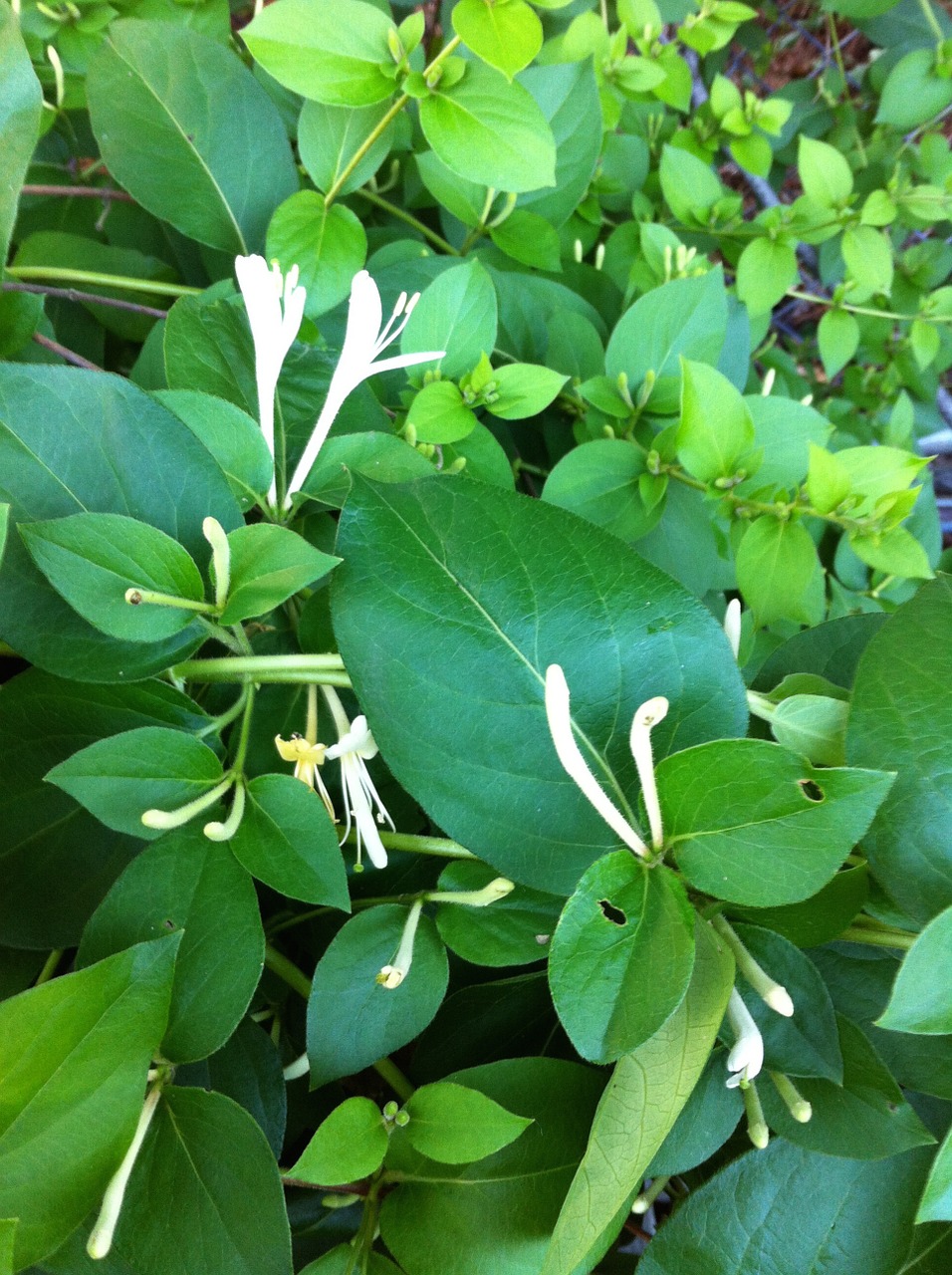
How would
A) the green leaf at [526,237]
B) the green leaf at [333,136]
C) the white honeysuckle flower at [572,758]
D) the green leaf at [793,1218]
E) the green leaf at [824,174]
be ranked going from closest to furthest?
the white honeysuckle flower at [572,758]
the green leaf at [793,1218]
the green leaf at [333,136]
the green leaf at [526,237]
the green leaf at [824,174]

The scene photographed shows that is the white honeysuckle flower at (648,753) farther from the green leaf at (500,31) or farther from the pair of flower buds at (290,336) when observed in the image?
the green leaf at (500,31)

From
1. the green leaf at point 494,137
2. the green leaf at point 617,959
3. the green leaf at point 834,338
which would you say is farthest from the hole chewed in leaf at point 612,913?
the green leaf at point 834,338

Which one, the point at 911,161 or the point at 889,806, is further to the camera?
the point at 911,161

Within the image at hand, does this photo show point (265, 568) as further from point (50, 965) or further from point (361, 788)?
point (50, 965)

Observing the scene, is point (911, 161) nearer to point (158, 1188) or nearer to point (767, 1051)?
point (767, 1051)

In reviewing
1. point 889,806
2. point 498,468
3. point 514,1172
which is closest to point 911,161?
point 498,468

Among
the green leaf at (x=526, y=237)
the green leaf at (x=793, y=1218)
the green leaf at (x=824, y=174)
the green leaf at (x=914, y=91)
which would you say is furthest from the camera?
the green leaf at (x=914, y=91)

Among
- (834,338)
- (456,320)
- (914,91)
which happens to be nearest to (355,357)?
(456,320)
